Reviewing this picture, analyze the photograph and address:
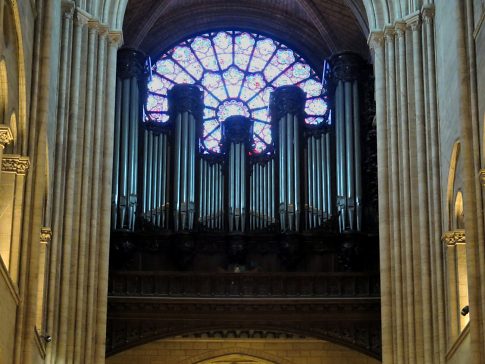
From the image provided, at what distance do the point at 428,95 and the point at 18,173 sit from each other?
30.9ft

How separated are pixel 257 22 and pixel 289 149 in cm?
A: 507

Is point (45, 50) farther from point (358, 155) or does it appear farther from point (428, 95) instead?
point (358, 155)

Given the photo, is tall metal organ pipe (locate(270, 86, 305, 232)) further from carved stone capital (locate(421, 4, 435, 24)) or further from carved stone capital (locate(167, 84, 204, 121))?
carved stone capital (locate(421, 4, 435, 24))

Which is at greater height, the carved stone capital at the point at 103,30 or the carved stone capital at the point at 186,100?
the carved stone capital at the point at 103,30

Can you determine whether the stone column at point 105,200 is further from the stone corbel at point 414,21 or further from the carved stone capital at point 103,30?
the stone corbel at point 414,21

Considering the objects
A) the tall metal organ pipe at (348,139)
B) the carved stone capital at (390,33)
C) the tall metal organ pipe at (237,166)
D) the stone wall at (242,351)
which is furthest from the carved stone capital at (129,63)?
the carved stone capital at (390,33)

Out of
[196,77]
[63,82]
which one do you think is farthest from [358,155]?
[63,82]

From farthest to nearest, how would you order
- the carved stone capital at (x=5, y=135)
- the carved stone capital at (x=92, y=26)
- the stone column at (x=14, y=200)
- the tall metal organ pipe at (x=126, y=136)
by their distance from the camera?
the tall metal organ pipe at (x=126, y=136)
the carved stone capital at (x=92, y=26)
the stone column at (x=14, y=200)
the carved stone capital at (x=5, y=135)

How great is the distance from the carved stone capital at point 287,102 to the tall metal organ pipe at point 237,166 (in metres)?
0.81

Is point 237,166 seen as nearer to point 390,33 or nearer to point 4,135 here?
point 390,33

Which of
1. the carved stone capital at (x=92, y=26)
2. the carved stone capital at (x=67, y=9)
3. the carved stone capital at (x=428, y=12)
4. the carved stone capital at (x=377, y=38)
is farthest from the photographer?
the carved stone capital at (x=377, y=38)

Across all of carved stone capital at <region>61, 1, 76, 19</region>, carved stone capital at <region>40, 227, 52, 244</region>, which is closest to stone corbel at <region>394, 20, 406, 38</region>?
carved stone capital at <region>61, 1, 76, 19</region>

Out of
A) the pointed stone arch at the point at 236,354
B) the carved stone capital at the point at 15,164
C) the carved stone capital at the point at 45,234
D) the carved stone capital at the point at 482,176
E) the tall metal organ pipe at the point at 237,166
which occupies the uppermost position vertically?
the tall metal organ pipe at the point at 237,166

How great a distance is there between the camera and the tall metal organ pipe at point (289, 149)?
3086 centimetres
